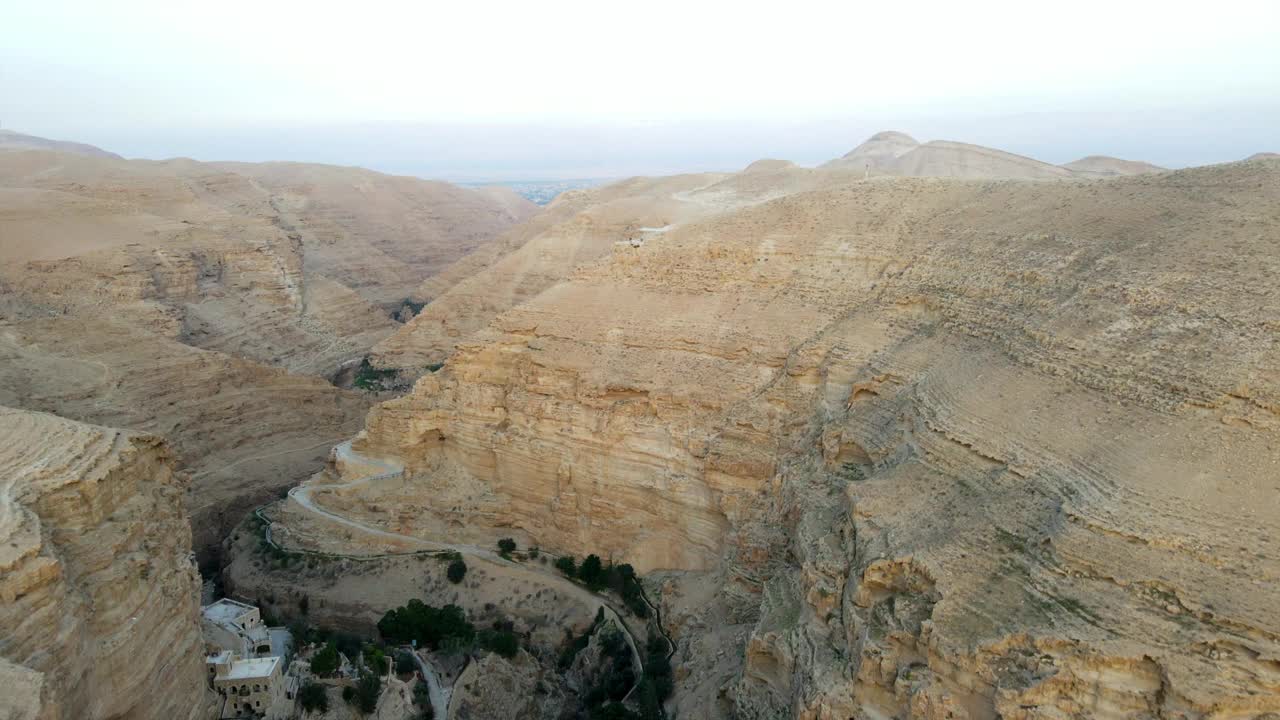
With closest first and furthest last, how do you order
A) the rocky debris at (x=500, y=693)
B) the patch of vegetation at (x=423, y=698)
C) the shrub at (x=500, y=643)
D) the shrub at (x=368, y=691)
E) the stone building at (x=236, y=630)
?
1. the shrub at (x=368, y=691)
2. the patch of vegetation at (x=423, y=698)
3. the rocky debris at (x=500, y=693)
4. the stone building at (x=236, y=630)
5. the shrub at (x=500, y=643)

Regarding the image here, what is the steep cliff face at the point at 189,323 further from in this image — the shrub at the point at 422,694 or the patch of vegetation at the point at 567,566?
the patch of vegetation at the point at 567,566

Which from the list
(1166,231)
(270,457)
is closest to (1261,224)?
(1166,231)

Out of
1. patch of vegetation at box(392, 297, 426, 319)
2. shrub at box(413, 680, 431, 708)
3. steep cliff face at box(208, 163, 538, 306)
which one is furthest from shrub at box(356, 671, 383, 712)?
steep cliff face at box(208, 163, 538, 306)

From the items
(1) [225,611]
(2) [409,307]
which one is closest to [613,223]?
(2) [409,307]

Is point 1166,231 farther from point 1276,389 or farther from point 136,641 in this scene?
point 136,641

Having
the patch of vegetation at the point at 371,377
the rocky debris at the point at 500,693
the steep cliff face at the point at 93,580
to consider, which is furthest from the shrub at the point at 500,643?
the patch of vegetation at the point at 371,377

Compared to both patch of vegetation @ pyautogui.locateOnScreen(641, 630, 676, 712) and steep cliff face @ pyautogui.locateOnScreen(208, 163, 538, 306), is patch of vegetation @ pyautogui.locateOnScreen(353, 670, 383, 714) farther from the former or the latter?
steep cliff face @ pyautogui.locateOnScreen(208, 163, 538, 306)
